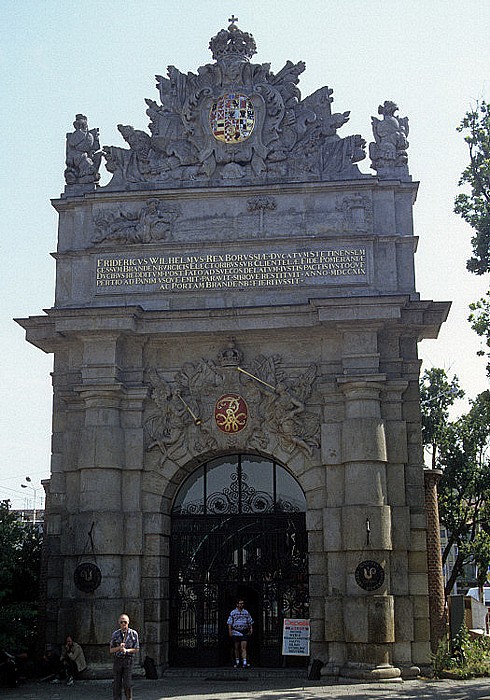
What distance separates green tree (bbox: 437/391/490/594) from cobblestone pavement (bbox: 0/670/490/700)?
565 inches

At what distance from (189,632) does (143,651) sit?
49.4 inches

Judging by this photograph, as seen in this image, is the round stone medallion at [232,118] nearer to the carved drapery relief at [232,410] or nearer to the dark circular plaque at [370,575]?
the carved drapery relief at [232,410]

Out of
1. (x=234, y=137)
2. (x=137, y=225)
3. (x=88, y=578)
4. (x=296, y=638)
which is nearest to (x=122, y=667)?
(x=88, y=578)

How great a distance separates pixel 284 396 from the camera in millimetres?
19875

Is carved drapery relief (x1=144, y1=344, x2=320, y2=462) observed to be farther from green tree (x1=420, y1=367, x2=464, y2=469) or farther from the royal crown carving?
green tree (x1=420, y1=367, x2=464, y2=469)

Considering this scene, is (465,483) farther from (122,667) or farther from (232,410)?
(122,667)

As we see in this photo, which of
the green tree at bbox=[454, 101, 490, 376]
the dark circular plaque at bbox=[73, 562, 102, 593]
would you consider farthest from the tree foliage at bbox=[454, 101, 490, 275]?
the dark circular plaque at bbox=[73, 562, 102, 593]

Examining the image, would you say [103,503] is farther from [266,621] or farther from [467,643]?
[467,643]

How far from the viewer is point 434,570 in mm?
19531

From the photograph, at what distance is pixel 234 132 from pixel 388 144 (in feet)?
11.2

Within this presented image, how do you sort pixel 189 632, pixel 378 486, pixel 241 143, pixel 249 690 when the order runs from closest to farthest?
pixel 249 690, pixel 378 486, pixel 189 632, pixel 241 143

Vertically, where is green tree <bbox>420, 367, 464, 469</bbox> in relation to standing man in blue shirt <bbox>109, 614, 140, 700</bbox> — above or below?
above

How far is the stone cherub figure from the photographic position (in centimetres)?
2206

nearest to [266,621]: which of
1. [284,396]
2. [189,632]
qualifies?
[189,632]
